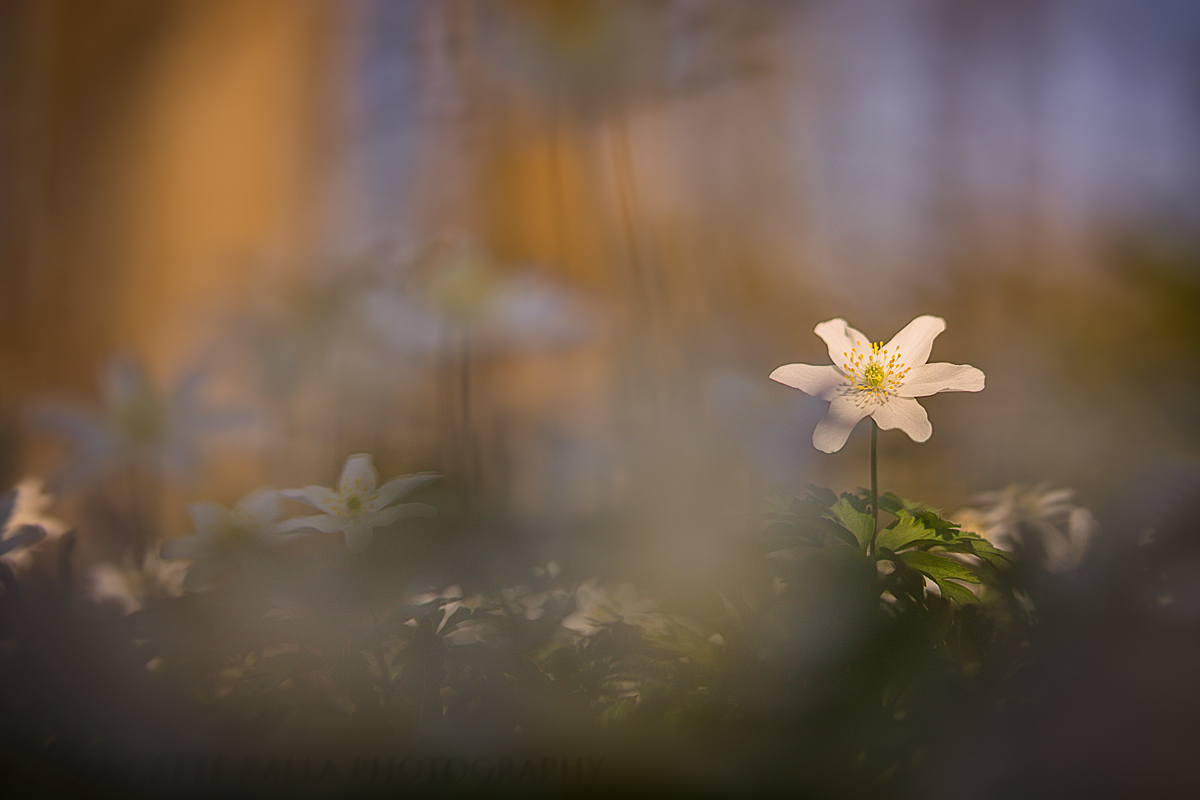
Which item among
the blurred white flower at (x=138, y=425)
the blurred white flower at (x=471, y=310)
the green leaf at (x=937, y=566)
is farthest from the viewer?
the blurred white flower at (x=471, y=310)

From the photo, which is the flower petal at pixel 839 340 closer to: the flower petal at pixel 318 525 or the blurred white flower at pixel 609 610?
the blurred white flower at pixel 609 610

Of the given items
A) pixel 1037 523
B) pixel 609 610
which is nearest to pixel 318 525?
pixel 609 610

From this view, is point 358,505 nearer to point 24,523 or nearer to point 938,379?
point 24,523

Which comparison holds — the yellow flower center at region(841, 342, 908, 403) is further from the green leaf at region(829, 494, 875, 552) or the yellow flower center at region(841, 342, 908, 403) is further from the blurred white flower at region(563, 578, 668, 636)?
the blurred white flower at region(563, 578, 668, 636)

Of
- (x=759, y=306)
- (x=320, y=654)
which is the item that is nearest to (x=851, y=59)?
(x=759, y=306)

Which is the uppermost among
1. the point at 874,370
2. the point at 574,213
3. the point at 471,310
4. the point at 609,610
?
the point at 574,213

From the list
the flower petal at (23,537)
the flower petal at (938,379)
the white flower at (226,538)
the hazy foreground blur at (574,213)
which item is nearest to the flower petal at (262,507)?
the white flower at (226,538)

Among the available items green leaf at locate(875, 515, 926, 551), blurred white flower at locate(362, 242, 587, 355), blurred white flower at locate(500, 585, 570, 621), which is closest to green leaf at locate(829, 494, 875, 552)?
green leaf at locate(875, 515, 926, 551)
